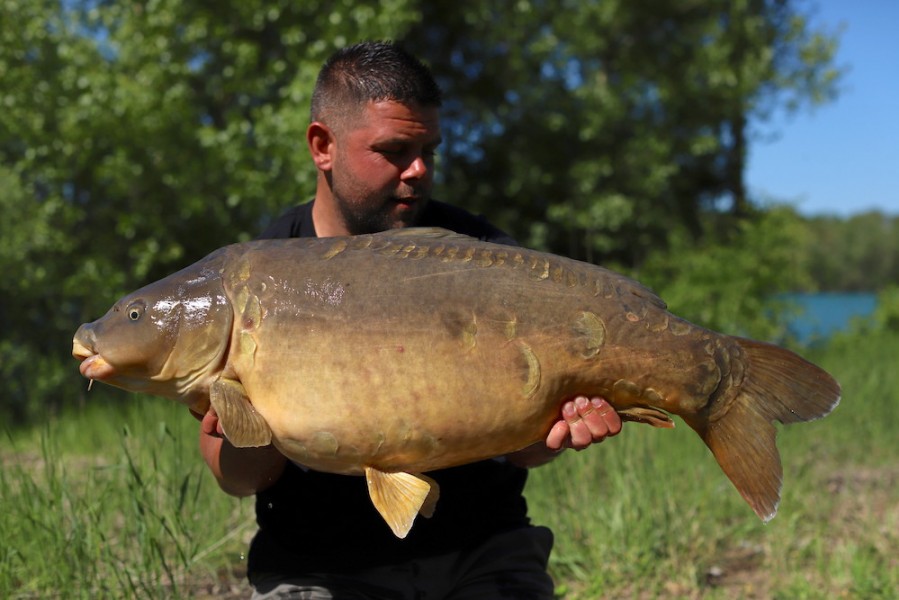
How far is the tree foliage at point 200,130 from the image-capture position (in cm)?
921

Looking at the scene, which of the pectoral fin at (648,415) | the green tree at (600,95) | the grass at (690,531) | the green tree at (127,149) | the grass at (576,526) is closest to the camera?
the pectoral fin at (648,415)

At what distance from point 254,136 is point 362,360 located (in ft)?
27.5

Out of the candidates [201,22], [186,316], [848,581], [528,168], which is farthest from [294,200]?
[186,316]

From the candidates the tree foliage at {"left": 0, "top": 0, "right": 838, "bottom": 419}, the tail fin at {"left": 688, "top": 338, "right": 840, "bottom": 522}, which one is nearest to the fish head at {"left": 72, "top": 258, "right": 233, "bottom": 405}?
the tail fin at {"left": 688, "top": 338, "right": 840, "bottom": 522}

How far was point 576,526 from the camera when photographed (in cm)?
399

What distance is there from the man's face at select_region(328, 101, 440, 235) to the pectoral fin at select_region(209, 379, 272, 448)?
791 mm

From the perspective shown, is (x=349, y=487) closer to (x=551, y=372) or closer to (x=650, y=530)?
(x=551, y=372)

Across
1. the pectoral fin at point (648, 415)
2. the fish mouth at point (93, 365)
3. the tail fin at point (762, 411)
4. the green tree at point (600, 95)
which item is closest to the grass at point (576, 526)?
the fish mouth at point (93, 365)

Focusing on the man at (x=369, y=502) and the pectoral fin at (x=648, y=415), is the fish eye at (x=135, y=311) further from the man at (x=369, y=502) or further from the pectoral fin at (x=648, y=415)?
the pectoral fin at (x=648, y=415)

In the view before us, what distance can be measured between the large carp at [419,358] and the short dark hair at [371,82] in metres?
0.55

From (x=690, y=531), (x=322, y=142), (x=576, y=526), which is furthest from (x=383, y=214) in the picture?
(x=690, y=531)

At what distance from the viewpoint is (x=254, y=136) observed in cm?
999

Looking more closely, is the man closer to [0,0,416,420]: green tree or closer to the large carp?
the large carp

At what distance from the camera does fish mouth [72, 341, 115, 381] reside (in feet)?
6.84
